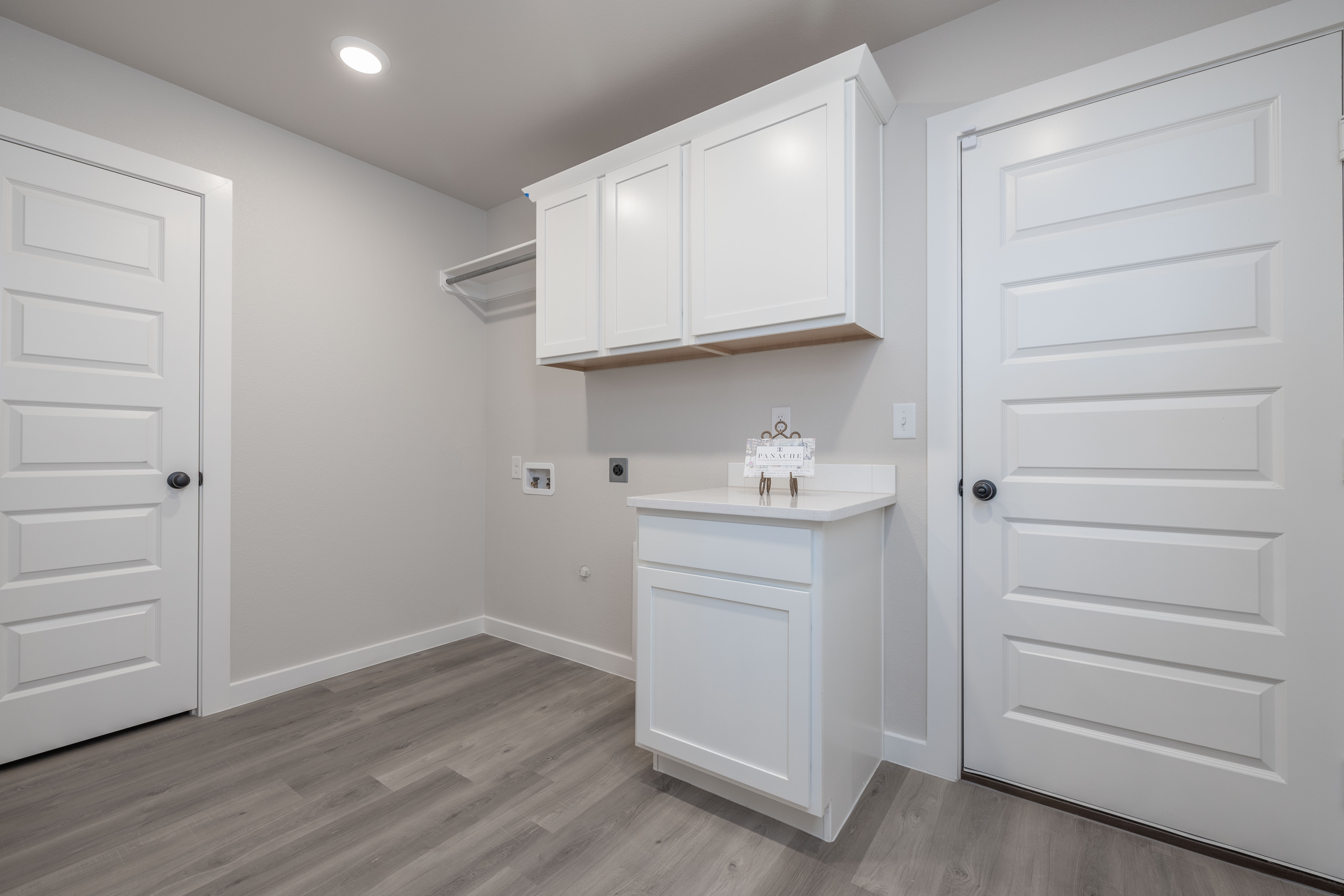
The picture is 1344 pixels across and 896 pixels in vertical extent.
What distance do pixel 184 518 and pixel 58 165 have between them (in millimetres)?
1303

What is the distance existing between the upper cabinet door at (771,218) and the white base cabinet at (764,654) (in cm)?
64

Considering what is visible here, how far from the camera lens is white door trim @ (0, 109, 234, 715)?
231 cm

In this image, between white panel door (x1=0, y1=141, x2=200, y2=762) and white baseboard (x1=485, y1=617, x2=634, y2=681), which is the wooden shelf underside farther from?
white panel door (x1=0, y1=141, x2=200, y2=762)

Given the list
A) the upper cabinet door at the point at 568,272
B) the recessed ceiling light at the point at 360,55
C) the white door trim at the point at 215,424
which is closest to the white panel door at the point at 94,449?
the white door trim at the point at 215,424

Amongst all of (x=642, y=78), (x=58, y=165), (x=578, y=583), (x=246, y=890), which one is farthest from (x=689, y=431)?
(x=58, y=165)

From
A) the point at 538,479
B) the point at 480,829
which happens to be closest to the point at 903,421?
the point at 480,829

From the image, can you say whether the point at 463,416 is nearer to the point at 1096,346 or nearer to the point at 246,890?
the point at 246,890

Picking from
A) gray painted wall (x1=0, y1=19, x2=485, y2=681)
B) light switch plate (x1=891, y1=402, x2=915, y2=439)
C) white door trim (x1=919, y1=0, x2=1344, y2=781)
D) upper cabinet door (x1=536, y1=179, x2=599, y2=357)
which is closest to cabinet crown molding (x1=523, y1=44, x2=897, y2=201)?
upper cabinet door (x1=536, y1=179, x2=599, y2=357)

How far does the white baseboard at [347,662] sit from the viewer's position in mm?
2434

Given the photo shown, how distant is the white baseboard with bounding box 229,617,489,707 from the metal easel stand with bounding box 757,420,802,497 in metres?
2.01

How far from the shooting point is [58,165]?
2.00 metres

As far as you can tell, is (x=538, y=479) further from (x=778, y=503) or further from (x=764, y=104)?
(x=764, y=104)

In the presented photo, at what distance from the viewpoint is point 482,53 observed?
2.07m

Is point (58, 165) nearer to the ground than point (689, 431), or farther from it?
farther from it
